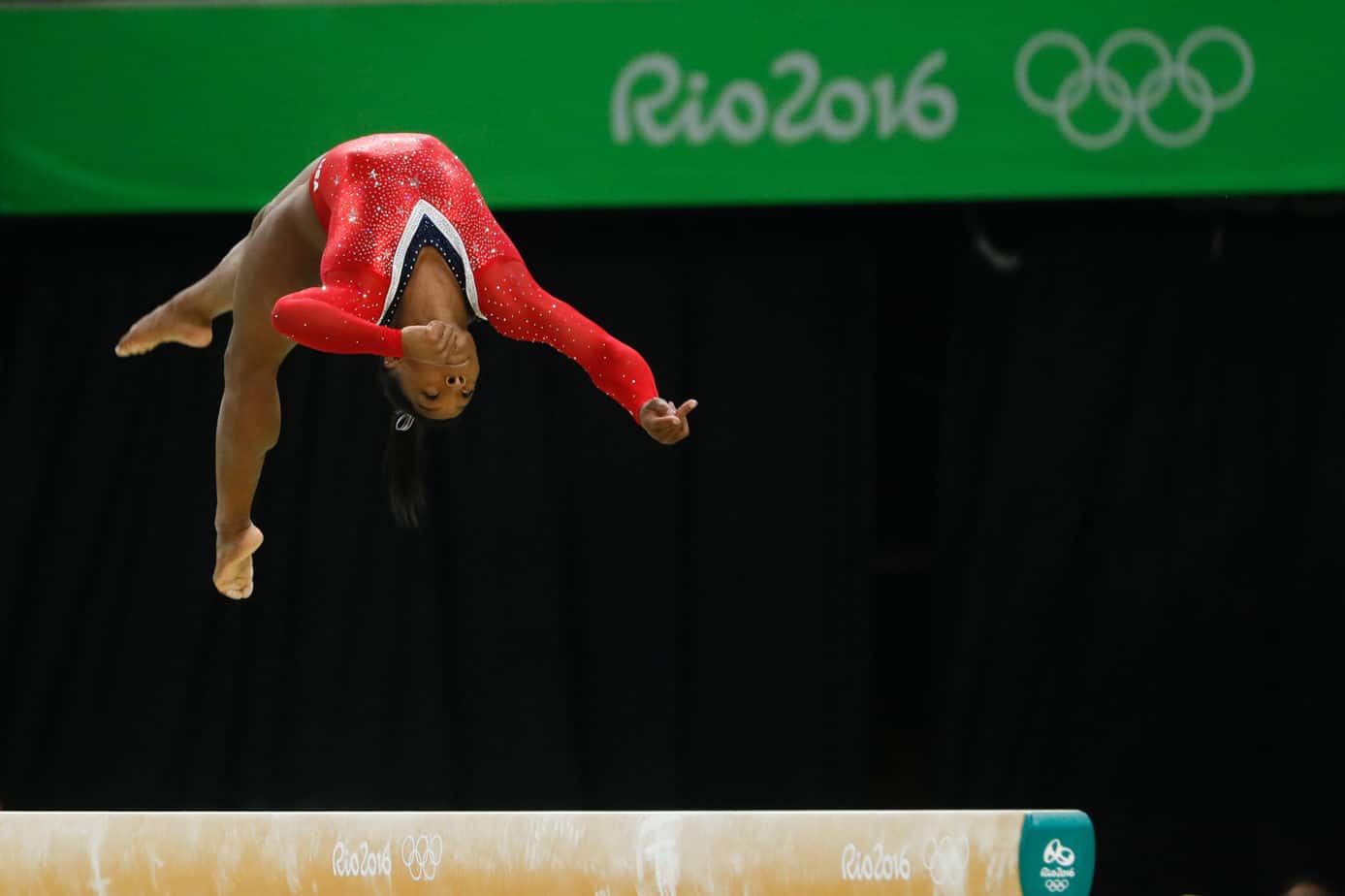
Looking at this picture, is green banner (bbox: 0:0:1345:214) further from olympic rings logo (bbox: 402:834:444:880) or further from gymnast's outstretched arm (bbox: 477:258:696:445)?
olympic rings logo (bbox: 402:834:444:880)

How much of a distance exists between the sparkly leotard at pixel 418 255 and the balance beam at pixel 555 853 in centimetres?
87

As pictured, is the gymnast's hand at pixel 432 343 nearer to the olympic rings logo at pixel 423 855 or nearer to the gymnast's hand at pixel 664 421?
the gymnast's hand at pixel 664 421

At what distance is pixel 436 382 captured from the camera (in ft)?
9.96

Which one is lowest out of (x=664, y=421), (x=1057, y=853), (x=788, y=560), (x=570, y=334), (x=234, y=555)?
(x=788, y=560)

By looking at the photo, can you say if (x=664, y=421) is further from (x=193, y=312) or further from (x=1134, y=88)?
(x=1134, y=88)

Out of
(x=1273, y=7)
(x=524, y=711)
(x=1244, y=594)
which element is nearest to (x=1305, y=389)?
(x=1244, y=594)

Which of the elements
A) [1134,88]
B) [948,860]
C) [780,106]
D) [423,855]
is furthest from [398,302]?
[1134,88]

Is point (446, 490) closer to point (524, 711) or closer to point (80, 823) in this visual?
point (524, 711)

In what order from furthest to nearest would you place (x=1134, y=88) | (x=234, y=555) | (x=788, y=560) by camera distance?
1. (x=788, y=560)
2. (x=1134, y=88)
3. (x=234, y=555)

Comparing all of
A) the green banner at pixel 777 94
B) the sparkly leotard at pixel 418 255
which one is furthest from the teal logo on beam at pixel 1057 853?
the green banner at pixel 777 94

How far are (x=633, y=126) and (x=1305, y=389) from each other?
7.62 ft

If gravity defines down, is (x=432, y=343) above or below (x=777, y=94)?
below

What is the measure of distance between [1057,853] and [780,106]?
2.78 metres

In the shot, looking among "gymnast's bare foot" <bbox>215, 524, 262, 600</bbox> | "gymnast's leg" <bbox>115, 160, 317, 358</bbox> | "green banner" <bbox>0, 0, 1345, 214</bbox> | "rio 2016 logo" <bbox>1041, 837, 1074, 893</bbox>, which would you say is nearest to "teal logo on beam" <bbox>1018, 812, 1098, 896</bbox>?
"rio 2016 logo" <bbox>1041, 837, 1074, 893</bbox>
